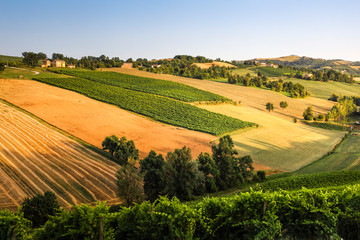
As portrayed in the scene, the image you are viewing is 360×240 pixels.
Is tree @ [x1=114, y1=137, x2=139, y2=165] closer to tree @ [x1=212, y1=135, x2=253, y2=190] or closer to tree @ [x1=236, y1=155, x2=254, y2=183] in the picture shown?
tree @ [x1=212, y1=135, x2=253, y2=190]

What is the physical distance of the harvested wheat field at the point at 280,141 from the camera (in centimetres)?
5356

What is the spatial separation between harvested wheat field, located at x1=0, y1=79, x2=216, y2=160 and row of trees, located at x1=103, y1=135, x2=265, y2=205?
14.4 metres

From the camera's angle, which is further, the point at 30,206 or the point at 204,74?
the point at 204,74

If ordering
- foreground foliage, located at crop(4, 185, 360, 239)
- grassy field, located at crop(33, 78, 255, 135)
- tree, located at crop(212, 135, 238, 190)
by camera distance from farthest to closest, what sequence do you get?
1. grassy field, located at crop(33, 78, 255, 135)
2. tree, located at crop(212, 135, 238, 190)
3. foreground foliage, located at crop(4, 185, 360, 239)

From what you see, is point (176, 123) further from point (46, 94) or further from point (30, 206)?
point (30, 206)

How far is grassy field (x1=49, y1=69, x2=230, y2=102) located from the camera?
339 ft

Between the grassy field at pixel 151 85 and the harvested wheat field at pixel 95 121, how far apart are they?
25553 mm

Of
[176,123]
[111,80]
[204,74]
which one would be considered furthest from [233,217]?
[204,74]

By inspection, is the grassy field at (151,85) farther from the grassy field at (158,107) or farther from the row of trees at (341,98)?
the row of trees at (341,98)

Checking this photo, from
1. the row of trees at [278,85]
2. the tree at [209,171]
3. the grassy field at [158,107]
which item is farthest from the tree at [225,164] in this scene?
the row of trees at [278,85]

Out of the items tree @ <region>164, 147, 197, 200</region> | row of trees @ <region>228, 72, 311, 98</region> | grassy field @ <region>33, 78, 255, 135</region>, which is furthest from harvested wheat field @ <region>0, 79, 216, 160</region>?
row of trees @ <region>228, 72, 311, 98</region>

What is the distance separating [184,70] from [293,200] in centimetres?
15288

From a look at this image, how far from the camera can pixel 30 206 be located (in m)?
24.0

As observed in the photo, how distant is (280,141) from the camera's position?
66.3 metres
